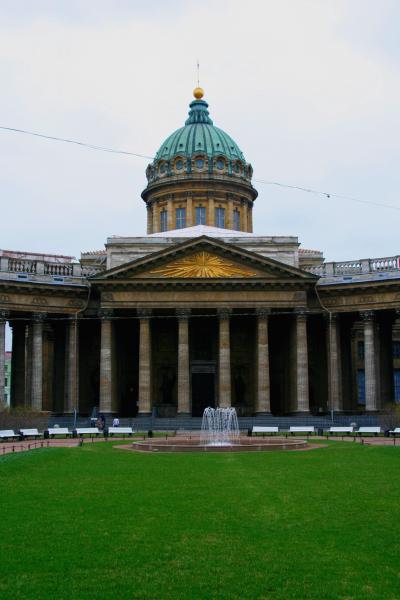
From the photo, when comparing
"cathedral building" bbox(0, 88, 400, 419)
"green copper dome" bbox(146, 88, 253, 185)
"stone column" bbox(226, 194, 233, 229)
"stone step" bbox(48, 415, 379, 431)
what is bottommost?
"stone step" bbox(48, 415, 379, 431)

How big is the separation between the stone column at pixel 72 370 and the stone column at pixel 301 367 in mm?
17489

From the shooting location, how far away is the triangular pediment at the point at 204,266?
6231cm

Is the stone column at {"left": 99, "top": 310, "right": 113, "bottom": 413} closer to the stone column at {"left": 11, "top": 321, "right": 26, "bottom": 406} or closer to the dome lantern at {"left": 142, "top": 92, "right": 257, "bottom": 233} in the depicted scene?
the stone column at {"left": 11, "top": 321, "right": 26, "bottom": 406}

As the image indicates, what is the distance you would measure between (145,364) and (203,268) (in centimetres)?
874

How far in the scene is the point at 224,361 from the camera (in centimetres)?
6281

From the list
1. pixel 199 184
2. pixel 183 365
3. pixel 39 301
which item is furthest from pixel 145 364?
pixel 199 184

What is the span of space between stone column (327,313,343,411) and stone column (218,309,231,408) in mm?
8298

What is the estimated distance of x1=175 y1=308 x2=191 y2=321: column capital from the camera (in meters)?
63.4

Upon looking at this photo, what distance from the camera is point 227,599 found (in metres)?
10.8

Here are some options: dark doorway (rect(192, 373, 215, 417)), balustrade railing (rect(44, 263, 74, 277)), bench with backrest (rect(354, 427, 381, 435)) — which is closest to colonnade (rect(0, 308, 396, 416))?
dark doorway (rect(192, 373, 215, 417))

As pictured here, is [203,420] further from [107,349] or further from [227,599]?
[227,599]

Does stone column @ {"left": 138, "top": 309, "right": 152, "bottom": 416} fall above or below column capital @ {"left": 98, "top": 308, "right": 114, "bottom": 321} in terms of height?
below

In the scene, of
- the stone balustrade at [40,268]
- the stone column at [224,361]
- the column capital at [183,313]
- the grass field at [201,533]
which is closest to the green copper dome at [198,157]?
the stone balustrade at [40,268]

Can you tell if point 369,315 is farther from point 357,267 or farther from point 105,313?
point 105,313
